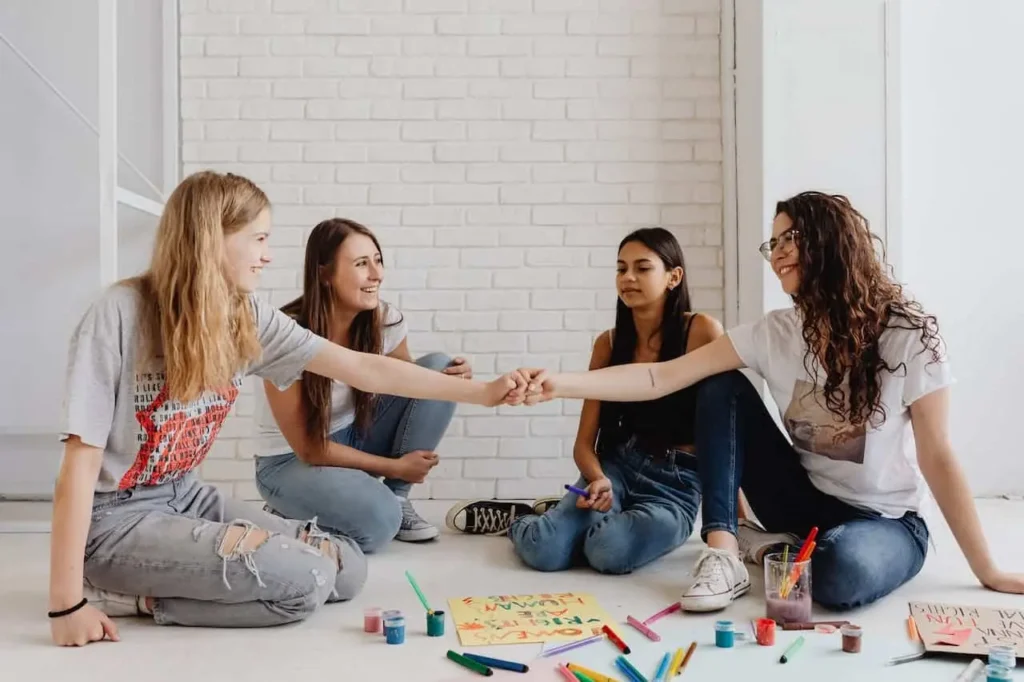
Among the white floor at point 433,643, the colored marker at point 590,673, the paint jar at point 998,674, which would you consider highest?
the paint jar at point 998,674

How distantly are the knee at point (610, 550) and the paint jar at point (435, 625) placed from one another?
1.91 ft

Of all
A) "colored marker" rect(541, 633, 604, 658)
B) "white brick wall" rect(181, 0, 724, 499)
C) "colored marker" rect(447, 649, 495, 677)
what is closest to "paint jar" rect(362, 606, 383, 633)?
"colored marker" rect(447, 649, 495, 677)

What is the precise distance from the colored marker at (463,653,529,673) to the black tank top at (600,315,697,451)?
37.8 inches

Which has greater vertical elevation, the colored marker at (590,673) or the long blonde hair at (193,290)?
the long blonde hair at (193,290)

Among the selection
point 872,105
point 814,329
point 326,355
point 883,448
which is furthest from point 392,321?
point 872,105

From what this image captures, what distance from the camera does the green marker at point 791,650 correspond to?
5.78ft

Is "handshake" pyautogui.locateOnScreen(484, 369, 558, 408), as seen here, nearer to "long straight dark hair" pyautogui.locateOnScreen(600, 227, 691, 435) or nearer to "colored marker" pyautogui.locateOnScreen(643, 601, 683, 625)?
"long straight dark hair" pyautogui.locateOnScreen(600, 227, 691, 435)

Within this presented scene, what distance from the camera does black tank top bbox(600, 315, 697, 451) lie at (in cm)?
252

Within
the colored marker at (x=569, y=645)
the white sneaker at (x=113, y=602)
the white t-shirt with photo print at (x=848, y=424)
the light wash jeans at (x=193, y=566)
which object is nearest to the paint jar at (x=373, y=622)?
the light wash jeans at (x=193, y=566)

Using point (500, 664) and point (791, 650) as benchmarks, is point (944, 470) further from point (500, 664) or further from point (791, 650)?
point (500, 664)

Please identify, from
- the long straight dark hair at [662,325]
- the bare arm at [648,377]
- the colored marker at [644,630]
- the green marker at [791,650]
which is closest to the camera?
the green marker at [791,650]

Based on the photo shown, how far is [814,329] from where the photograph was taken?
2.19 metres

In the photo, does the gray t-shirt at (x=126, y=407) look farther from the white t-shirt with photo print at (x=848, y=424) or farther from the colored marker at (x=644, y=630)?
the white t-shirt with photo print at (x=848, y=424)

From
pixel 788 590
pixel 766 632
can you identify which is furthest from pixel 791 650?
pixel 788 590
